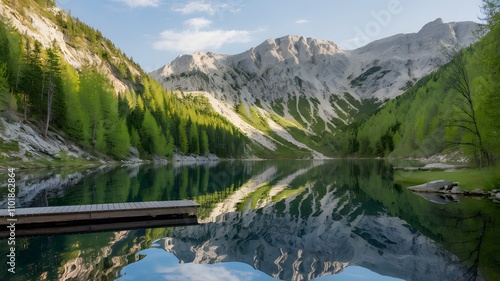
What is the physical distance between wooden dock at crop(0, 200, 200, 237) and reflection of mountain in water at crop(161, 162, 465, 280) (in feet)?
8.44

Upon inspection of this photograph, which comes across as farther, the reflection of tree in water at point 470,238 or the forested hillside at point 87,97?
the forested hillside at point 87,97

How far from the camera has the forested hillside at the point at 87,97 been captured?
72188 millimetres

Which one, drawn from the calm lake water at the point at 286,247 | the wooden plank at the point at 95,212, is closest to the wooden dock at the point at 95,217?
the wooden plank at the point at 95,212

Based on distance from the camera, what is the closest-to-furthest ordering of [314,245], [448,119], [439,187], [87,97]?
1. [314,245]
2. [439,187]
3. [448,119]
4. [87,97]

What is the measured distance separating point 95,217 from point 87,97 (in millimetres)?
73227

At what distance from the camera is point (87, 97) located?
84625mm

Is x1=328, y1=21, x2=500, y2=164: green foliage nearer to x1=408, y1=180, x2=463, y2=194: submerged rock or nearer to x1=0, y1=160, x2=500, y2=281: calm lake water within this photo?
x1=408, y1=180, x2=463, y2=194: submerged rock

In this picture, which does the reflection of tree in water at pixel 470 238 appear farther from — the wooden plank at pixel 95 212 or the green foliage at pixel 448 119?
the wooden plank at pixel 95 212

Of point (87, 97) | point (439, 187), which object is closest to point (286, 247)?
point (439, 187)

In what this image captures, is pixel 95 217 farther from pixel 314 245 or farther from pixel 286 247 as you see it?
pixel 314 245

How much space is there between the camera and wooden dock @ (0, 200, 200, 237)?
1869 centimetres

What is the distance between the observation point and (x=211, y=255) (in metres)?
15.5

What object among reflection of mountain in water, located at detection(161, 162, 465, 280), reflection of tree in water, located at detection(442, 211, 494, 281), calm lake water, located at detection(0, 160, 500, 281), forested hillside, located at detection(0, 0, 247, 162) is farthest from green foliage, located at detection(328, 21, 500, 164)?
forested hillside, located at detection(0, 0, 247, 162)

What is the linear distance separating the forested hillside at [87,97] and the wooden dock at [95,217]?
171 feet
